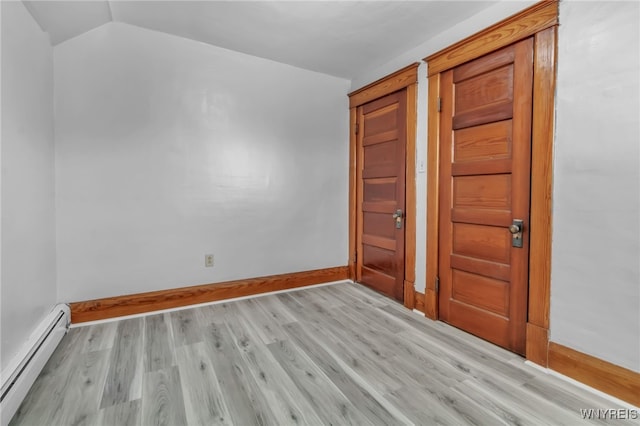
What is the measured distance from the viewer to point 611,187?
1517 millimetres

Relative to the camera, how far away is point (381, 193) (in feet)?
10.1

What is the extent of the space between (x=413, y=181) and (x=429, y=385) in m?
1.60

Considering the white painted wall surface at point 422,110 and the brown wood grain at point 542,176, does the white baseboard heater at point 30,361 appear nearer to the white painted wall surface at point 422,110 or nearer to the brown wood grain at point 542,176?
the white painted wall surface at point 422,110

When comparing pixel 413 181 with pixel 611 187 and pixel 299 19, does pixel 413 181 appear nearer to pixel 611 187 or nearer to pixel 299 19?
pixel 611 187

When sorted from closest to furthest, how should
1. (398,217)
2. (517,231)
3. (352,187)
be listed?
(517,231) → (398,217) → (352,187)

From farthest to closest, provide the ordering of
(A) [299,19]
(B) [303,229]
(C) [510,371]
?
(B) [303,229] < (A) [299,19] < (C) [510,371]

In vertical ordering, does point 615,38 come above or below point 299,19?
below

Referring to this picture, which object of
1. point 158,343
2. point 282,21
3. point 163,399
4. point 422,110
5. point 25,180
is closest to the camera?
point 163,399

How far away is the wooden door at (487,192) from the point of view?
191 cm

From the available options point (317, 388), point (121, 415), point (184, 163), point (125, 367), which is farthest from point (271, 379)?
point (184, 163)

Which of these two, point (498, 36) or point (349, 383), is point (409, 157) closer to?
point (498, 36)

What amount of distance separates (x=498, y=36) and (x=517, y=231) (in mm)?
1263

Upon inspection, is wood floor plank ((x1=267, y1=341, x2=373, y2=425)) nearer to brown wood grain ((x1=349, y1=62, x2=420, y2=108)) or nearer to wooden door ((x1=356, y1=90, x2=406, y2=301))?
wooden door ((x1=356, y1=90, x2=406, y2=301))

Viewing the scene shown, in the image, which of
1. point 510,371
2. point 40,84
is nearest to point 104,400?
point 40,84
